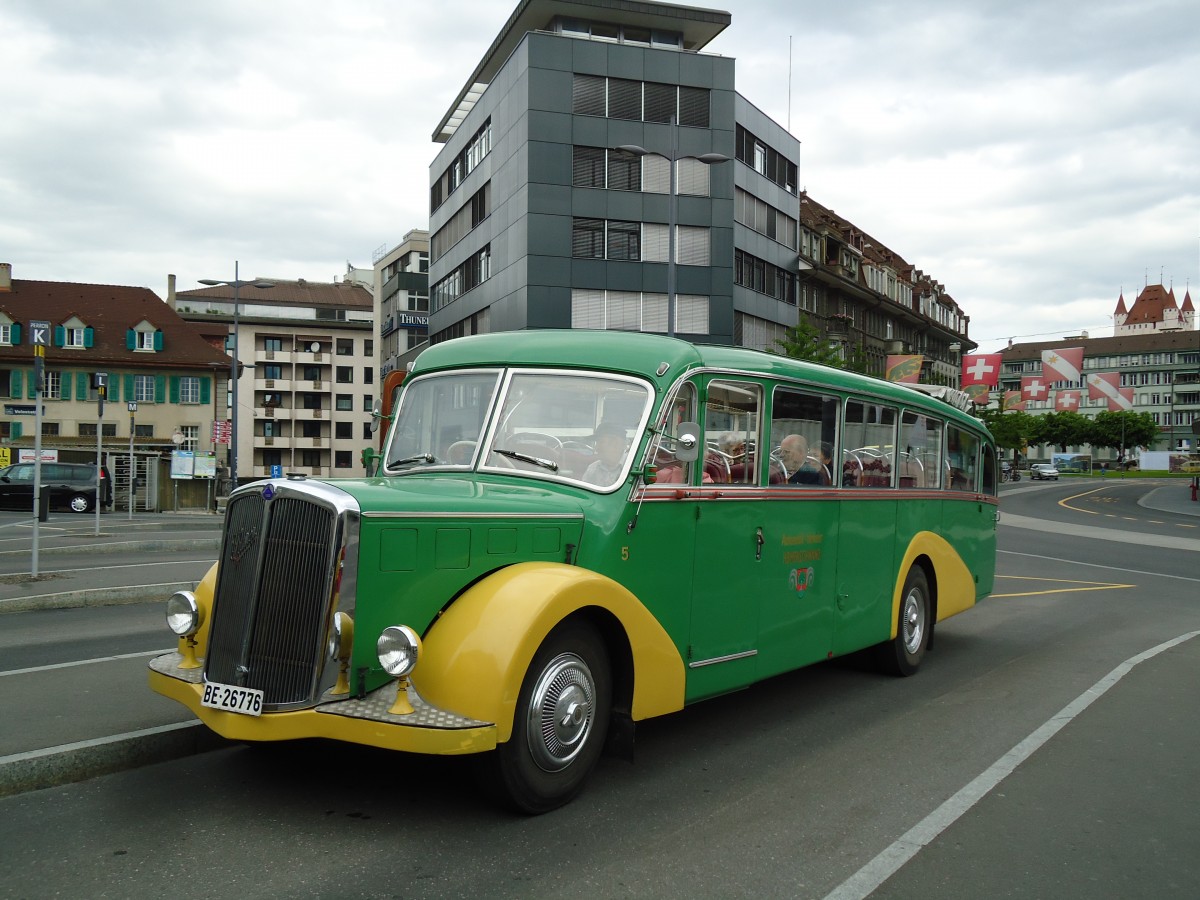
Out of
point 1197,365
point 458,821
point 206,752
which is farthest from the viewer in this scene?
point 1197,365

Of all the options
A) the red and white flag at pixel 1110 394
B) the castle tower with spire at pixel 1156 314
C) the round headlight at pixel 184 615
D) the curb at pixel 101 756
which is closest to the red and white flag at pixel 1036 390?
the red and white flag at pixel 1110 394

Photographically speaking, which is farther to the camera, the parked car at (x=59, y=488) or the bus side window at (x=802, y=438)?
the parked car at (x=59, y=488)

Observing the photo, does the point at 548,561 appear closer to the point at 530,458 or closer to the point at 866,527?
the point at 530,458

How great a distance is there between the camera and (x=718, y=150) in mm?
44781

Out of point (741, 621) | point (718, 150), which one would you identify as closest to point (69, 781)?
point (741, 621)

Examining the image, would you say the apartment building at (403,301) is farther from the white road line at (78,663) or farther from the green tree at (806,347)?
the white road line at (78,663)

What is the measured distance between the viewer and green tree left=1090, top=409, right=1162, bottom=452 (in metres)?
138

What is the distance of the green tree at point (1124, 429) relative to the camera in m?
138

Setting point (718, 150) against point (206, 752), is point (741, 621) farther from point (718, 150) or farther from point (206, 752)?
point (718, 150)

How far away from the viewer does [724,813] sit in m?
5.24

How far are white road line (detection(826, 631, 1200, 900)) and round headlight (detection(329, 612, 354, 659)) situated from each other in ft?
7.38

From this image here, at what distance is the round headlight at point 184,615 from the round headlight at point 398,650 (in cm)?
140

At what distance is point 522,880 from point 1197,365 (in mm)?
174846

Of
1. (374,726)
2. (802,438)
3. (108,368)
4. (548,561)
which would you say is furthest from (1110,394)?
(374,726)
